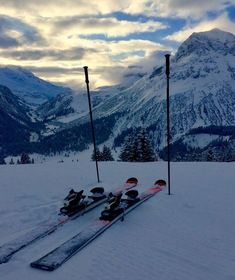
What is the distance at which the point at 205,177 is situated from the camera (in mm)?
23453

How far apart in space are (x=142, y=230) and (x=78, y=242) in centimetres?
287

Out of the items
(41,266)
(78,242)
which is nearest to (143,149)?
(78,242)

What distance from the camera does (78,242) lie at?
37.1 feet

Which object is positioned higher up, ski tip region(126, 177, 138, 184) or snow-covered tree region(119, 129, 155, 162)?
ski tip region(126, 177, 138, 184)

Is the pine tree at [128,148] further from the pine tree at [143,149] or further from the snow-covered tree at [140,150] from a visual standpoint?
the pine tree at [143,149]

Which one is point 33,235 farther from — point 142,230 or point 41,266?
point 142,230

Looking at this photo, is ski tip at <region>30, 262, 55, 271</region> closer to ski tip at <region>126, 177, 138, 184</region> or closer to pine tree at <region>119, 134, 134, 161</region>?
ski tip at <region>126, 177, 138, 184</region>

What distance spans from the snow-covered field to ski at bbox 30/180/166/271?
0.17m

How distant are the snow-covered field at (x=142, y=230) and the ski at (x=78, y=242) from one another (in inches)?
6.8

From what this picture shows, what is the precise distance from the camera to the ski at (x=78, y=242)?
9.74 meters

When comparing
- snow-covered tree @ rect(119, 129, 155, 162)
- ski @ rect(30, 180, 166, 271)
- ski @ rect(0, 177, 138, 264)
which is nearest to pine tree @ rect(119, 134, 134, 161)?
snow-covered tree @ rect(119, 129, 155, 162)

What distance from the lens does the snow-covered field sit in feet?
32.0

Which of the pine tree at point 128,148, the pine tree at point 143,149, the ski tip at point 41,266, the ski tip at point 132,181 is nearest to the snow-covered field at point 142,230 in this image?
the ski tip at point 41,266

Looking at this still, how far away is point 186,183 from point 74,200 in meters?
8.73
